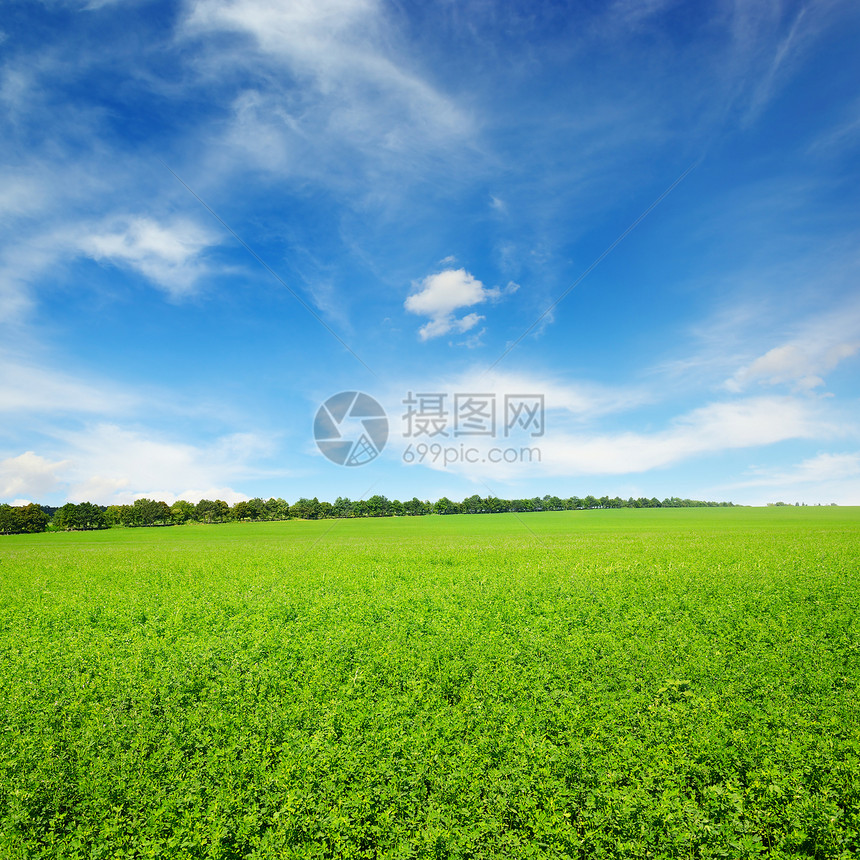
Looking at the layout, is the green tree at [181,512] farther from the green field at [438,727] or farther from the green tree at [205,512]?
the green field at [438,727]

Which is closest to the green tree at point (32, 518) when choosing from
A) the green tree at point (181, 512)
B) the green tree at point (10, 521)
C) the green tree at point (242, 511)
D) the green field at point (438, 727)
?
the green tree at point (10, 521)

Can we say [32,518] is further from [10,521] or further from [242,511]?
[242,511]

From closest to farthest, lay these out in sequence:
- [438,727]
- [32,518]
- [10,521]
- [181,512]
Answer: [438,727] → [10,521] → [32,518] → [181,512]

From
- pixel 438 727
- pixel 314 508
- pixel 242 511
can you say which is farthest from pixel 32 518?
pixel 438 727

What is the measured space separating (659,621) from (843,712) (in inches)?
199

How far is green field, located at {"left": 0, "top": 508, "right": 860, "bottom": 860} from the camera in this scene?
602 cm

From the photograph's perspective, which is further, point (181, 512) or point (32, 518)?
point (181, 512)

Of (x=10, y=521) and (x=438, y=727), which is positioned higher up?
(x=10, y=521)

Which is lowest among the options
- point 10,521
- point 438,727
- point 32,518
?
point 438,727

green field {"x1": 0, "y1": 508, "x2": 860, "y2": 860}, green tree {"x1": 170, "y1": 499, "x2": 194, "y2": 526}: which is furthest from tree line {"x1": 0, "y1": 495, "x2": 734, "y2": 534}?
green field {"x1": 0, "y1": 508, "x2": 860, "y2": 860}

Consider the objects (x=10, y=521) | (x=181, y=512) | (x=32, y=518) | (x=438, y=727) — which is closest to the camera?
(x=438, y=727)

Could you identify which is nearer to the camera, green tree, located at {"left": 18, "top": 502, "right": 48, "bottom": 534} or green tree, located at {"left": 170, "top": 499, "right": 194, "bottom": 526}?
green tree, located at {"left": 18, "top": 502, "right": 48, "bottom": 534}

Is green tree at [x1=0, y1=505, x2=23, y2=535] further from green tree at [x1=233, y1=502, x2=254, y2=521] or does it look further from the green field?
the green field

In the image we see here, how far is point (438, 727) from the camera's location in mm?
8086
